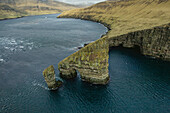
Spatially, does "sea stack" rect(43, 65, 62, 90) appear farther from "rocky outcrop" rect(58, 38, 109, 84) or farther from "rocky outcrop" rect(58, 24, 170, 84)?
"rocky outcrop" rect(58, 38, 109, 84)

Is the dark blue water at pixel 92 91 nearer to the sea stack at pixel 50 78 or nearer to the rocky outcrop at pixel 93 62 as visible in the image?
the sea stack at pixel 50 78

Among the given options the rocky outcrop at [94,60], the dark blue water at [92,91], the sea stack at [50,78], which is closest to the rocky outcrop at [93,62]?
the rocky outcrop at [94,60]

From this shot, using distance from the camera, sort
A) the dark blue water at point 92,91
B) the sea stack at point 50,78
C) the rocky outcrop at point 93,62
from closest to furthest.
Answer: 1. the dark blue water at point 92,91
2. the sea stack at point 50,78
3. the rocky outcrop at point 93,62

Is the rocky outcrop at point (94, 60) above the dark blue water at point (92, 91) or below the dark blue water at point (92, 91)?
above

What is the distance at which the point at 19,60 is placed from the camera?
67812mm

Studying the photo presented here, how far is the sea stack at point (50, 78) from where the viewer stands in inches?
1681

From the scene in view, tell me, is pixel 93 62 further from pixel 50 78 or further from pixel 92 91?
pixel 50 78

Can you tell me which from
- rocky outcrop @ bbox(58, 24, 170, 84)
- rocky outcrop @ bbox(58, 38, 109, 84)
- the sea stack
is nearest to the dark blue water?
the sea stack

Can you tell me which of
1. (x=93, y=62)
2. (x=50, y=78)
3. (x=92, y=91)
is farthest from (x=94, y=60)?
(x=50, y=78)

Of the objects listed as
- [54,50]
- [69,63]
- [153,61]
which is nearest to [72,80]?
[69,63]

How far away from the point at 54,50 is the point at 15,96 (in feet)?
147

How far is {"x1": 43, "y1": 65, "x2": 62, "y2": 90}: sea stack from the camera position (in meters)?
42.7

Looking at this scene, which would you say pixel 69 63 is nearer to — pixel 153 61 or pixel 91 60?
pixel 91 60

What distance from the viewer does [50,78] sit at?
1709 inches
